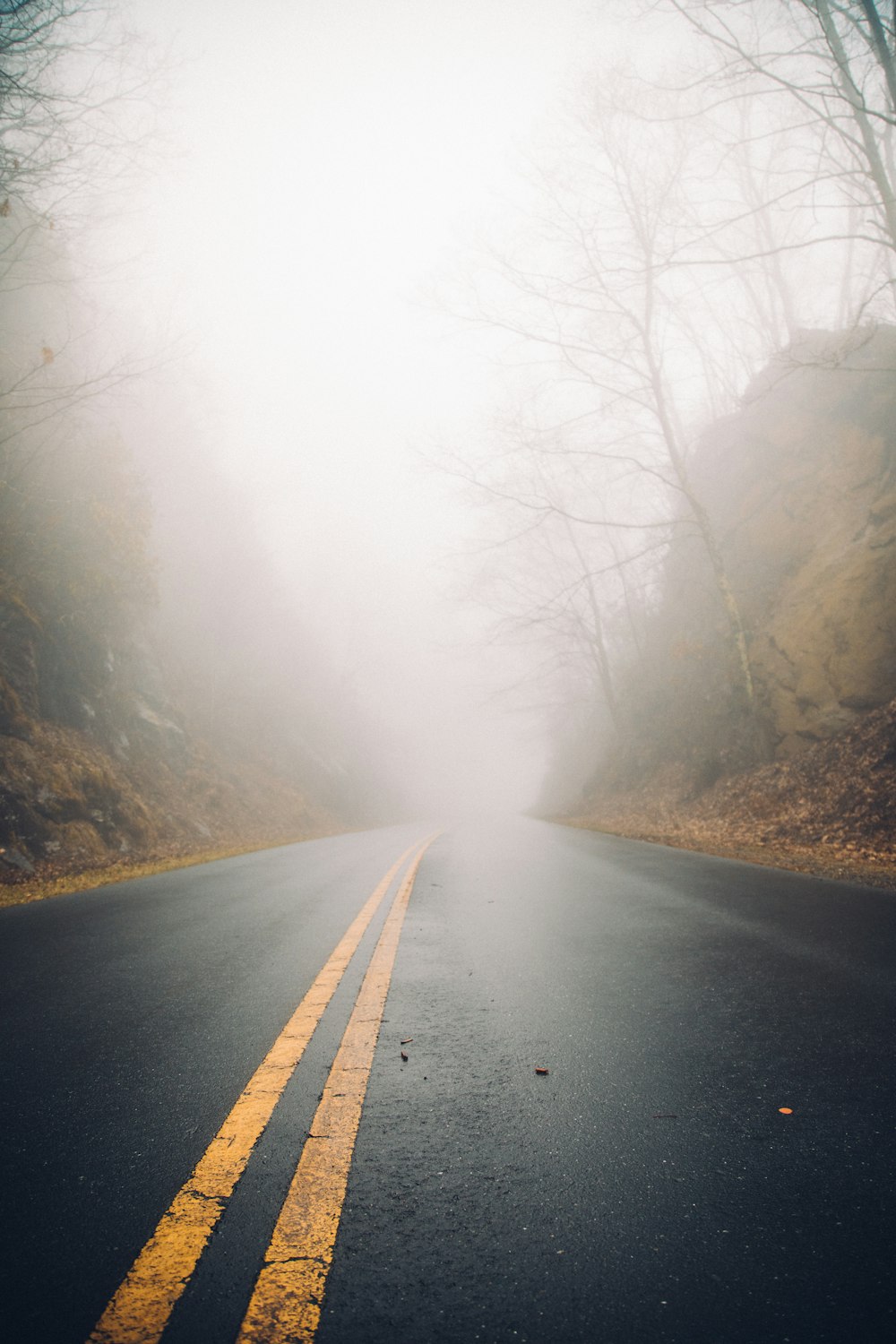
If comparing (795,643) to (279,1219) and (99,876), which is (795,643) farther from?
(99,876)

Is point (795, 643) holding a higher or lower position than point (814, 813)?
higher

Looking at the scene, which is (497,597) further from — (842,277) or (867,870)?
(842,277)

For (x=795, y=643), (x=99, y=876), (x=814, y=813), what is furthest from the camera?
(x=795, y=643)

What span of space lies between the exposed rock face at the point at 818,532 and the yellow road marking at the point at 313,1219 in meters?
9.60

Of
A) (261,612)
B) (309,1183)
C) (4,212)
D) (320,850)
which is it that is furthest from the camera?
(261,612)

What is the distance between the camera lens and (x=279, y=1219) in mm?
1532

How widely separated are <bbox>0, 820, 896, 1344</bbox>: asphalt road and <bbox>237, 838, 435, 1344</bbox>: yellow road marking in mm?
38

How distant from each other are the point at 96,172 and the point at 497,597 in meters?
12.2

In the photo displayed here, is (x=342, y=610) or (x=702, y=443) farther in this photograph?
(x=342, y=610)

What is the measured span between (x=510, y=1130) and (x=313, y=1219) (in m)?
0.77

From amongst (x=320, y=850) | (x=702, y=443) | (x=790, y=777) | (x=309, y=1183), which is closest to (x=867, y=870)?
(x=790, y=777)

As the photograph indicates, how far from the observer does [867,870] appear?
5.85 m

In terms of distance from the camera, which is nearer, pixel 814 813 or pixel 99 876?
pixel 814 813

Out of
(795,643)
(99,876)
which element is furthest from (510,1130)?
(795,643)
